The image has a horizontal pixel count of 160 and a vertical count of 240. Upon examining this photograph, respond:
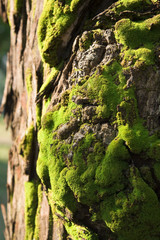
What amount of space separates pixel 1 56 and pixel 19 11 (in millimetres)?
5238

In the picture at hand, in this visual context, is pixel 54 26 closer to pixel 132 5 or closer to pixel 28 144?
pixel 132 5

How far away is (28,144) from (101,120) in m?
0.58

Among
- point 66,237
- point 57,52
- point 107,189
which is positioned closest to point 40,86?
point 57,52

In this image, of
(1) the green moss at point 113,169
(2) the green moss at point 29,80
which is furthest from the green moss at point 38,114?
(1) the green moss at point 113,169

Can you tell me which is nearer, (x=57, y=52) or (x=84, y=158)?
(x=84, y=158)

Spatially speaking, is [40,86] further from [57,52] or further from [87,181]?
[87,181]

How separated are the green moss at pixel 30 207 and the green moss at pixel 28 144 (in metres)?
0.18

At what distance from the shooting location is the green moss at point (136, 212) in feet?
3.19

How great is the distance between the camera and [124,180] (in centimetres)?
100

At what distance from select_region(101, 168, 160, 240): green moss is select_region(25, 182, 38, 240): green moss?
60 centimetres

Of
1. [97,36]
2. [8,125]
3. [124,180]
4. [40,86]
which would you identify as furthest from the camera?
[8,125]

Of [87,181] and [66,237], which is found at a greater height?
[87,181]

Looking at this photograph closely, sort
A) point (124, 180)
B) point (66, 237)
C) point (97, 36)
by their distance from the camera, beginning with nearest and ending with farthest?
point (124, 180), point (97, 36), point (66, 237)

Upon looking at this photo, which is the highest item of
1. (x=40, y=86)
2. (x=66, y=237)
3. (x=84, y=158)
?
(x=40, y=86)
